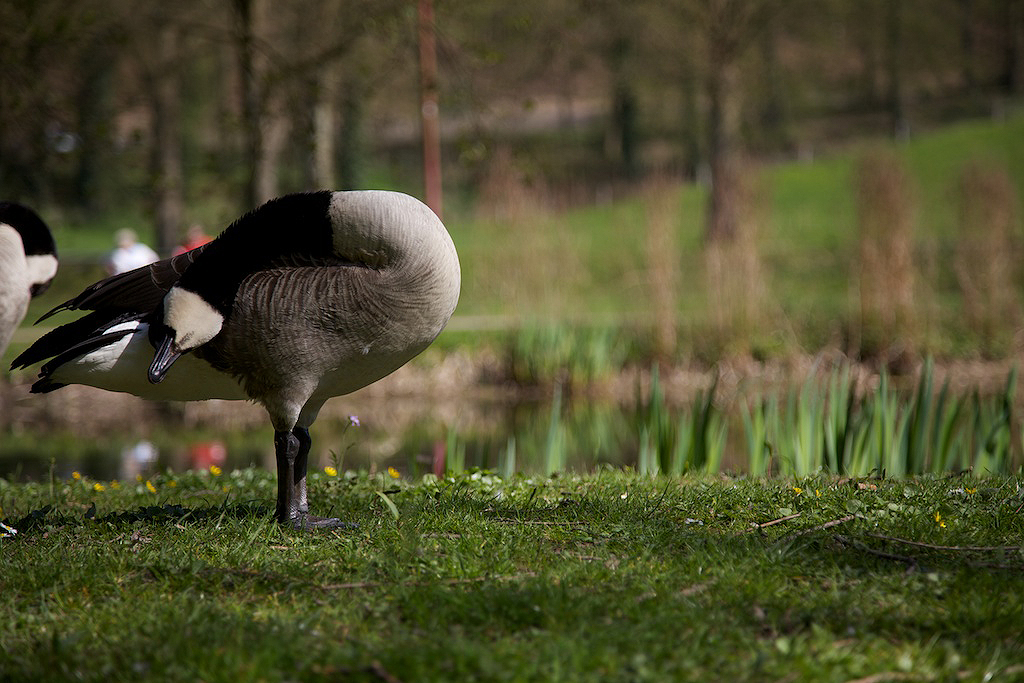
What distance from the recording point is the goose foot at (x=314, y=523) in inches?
177

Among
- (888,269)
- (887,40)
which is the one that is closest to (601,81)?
(887,40)

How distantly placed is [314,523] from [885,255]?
34.5 feet

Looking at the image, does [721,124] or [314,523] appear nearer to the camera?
[314,523]

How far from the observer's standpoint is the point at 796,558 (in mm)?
3869

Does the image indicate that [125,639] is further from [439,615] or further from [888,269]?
[888,269]

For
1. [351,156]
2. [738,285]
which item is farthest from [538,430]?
[351,156]

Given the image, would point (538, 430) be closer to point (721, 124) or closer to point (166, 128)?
point (721, 124)

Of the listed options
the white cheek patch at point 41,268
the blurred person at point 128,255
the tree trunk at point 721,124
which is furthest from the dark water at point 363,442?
the tree trunk at point 721,124

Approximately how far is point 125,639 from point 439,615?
992mm

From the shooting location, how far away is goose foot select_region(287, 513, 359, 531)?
448 centimetres

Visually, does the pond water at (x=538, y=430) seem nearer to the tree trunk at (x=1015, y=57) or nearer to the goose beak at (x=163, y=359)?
the goose beak at (x=163, y=359)

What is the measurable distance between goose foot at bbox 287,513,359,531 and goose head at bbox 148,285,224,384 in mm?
853

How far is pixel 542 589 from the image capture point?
138 inches

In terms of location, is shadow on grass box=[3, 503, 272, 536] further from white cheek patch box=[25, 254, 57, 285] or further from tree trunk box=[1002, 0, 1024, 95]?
tree trunk box=[1002, 0, 1024, 95]
